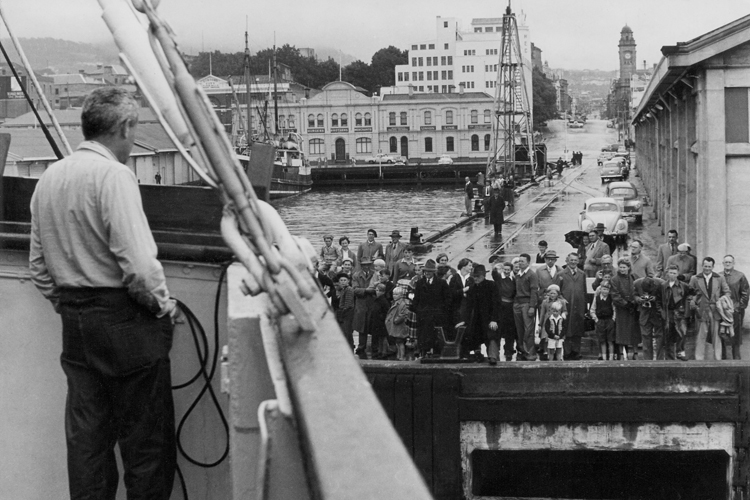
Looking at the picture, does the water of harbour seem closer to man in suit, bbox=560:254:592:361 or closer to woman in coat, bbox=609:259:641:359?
man in suit, bbox=560:254:592:361

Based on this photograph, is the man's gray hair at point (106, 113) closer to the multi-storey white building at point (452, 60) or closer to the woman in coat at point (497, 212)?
the woman in coat at point (497, 212)

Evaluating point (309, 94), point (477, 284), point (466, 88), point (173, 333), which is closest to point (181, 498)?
point (173, 333)

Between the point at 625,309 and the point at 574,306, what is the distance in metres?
0.65

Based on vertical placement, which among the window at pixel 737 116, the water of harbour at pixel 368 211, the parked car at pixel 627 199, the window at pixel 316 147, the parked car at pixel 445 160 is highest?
the window at pixel 316 147

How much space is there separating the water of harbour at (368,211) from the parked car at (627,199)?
33.8 feet

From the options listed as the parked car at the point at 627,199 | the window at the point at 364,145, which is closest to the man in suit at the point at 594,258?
the parked car at the point at 627,199

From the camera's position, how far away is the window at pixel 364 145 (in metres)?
132

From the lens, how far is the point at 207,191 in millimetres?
4086

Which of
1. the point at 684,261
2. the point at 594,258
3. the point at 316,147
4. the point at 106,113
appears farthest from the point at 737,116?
the point at 316,147

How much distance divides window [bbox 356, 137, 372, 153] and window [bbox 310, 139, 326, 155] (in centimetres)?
467

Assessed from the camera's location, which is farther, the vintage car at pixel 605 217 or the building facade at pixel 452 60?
the building facade at pixel 452 60

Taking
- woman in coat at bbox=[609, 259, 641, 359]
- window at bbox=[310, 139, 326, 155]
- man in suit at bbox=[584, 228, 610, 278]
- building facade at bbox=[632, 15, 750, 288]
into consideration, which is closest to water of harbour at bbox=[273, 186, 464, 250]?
window at bbox=[310, 139, 326, 155]

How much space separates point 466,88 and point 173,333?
162 m

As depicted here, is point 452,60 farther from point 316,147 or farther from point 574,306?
point 574,306
